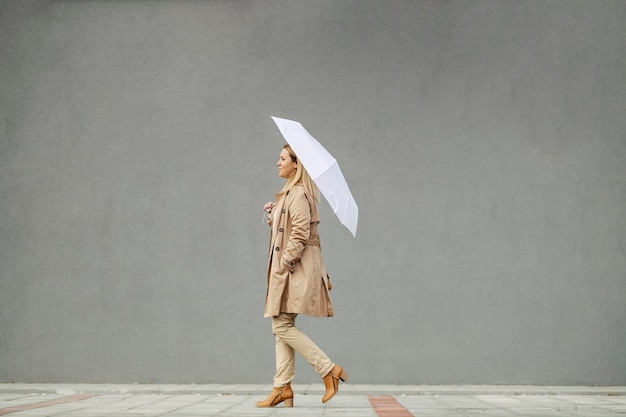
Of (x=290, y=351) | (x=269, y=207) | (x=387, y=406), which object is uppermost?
(x=269, y=207)

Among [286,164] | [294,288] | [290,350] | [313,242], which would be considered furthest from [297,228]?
[290,350]

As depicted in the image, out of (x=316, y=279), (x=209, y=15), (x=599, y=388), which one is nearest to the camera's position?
(x=316, y=279)

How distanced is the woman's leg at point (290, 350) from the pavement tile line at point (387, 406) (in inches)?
19.1

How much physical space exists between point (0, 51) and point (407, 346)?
484 cm

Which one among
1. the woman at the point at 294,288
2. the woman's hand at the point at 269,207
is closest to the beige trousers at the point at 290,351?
the woman at the point at 294,288

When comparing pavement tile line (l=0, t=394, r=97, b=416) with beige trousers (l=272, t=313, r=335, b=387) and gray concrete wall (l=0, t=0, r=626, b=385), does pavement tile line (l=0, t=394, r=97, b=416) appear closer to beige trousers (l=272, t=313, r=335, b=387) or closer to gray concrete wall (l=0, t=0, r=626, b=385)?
gray concrete wall (l=0, t=0, r=626, b=385)

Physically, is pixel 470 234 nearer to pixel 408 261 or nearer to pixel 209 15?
pixel 408 261

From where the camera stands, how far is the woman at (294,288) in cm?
610

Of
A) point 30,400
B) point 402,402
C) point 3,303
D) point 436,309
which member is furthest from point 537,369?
point 3,303

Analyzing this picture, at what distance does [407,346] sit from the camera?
7.95m

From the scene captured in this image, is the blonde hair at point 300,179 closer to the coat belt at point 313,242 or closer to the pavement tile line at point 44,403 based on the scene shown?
the coat belt at point 313,242

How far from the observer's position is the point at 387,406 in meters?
6.31

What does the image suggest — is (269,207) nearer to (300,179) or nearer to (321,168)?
(300,179)

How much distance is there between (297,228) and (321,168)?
18.9 inches
